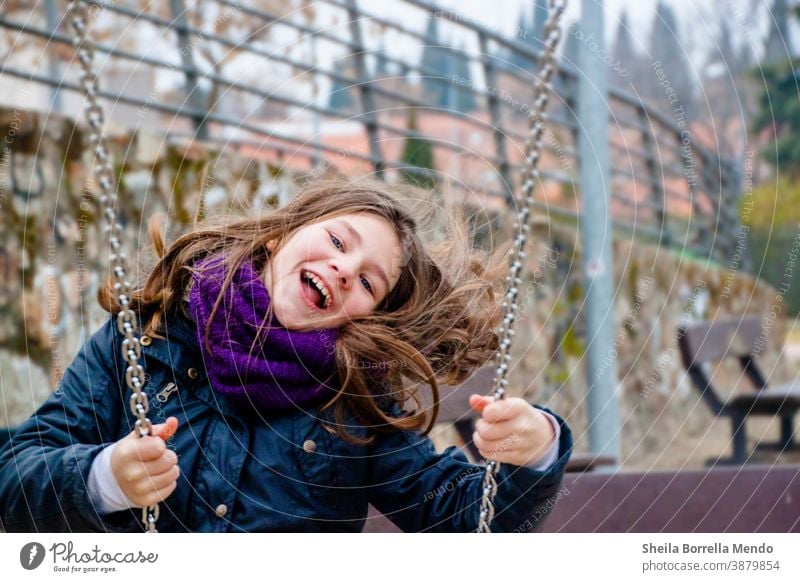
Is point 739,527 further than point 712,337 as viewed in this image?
No

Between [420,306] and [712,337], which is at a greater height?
[420,306]

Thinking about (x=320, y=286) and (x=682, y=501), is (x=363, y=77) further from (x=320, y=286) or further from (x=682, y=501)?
(x=320, y=286)

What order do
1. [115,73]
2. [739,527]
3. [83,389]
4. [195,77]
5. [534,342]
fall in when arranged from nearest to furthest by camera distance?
[83,389] → [739,527] → [195,77] → [534,342] → [115,73]

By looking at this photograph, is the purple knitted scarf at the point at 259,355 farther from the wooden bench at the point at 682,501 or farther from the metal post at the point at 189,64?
the metal post at the point at 189,64

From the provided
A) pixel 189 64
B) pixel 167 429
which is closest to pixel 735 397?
pixel 189 64

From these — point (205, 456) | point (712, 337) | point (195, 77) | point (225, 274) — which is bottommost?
point (712, 337)

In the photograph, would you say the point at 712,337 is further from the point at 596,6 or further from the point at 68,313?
the point at 68,313

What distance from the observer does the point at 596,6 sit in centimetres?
180

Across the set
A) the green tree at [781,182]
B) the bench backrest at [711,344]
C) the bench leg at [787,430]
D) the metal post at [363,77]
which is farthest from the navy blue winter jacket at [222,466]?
the green tree at [781,182]

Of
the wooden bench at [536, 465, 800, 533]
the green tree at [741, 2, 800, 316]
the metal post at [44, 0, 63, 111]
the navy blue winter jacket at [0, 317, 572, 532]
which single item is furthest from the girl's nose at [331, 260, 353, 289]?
the green tree at [741, 2, 800, 316]

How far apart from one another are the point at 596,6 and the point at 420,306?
0.99 meters

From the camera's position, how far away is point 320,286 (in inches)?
35.2

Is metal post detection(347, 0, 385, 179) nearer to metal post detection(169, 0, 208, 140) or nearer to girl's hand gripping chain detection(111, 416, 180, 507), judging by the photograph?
metal post detection(169, 0, 208, 140)
